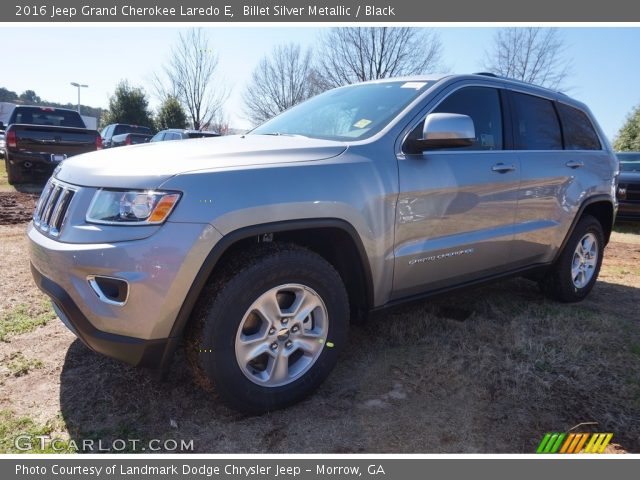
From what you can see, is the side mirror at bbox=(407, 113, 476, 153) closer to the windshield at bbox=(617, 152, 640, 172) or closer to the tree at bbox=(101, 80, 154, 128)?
the windshield at bbox=(617, 152, 640, 172)

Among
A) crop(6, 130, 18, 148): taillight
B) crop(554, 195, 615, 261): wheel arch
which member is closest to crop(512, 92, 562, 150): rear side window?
crop(554, 195, 615, 261): wheel arch

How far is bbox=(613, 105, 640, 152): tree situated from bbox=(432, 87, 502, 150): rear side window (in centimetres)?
2077

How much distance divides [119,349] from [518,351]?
256 cm

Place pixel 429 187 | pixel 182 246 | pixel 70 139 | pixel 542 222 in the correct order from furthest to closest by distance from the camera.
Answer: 1. pixel 70 139
2. pixel 542 222
3. pixel 429 187
4. pixel 182 246

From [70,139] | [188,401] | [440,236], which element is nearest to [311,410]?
[188,401]

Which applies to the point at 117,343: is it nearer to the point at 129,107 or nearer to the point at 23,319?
the point at 23,319

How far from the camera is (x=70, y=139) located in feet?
30.2

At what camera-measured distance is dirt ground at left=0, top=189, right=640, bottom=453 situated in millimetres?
2225

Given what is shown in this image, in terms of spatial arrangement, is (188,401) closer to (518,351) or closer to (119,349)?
(119,349)

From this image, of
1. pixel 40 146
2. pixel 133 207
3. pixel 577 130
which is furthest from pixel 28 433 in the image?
pixel 40 146

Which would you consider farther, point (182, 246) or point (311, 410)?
point (311, 410)

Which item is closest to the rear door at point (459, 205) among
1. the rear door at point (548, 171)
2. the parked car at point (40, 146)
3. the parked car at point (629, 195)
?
the rear door at point (548, 171)

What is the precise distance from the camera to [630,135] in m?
20.5

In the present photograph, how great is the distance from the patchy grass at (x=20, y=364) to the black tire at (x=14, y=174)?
814cm
